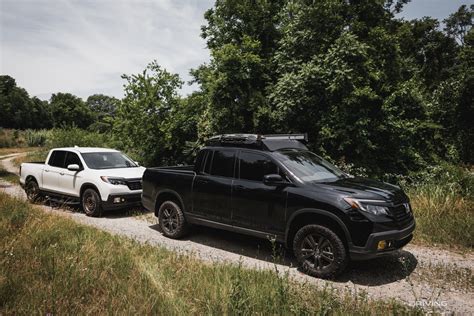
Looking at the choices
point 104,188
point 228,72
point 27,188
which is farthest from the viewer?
point 228,72

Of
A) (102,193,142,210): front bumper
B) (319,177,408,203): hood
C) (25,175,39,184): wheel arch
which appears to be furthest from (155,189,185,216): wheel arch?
(25,175,39,184): wheel arch

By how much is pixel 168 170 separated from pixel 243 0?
11.0 meters

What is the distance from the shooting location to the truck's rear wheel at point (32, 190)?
35.9ft

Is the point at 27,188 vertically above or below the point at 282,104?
below

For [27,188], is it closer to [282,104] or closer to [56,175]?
[56,175]

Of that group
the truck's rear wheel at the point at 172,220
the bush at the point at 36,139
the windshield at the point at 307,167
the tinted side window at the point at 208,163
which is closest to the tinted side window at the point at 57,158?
the truck's rear wheel at the point at 172,220

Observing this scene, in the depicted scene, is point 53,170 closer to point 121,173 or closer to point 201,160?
point 121,173

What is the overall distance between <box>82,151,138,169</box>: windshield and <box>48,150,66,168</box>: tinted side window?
822 millimetres

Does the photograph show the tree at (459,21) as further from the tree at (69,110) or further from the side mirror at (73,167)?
the tree at (69,110)

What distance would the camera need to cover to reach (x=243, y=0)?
15594mm

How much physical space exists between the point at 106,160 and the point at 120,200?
1814 millimetres

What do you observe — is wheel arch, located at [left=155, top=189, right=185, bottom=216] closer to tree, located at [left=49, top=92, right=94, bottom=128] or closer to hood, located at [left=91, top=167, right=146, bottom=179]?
hood, located at [left=91, top=167, right=146, bottom=179]

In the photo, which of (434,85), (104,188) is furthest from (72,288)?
(434,85)

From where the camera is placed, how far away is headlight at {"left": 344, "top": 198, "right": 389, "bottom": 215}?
500cm
